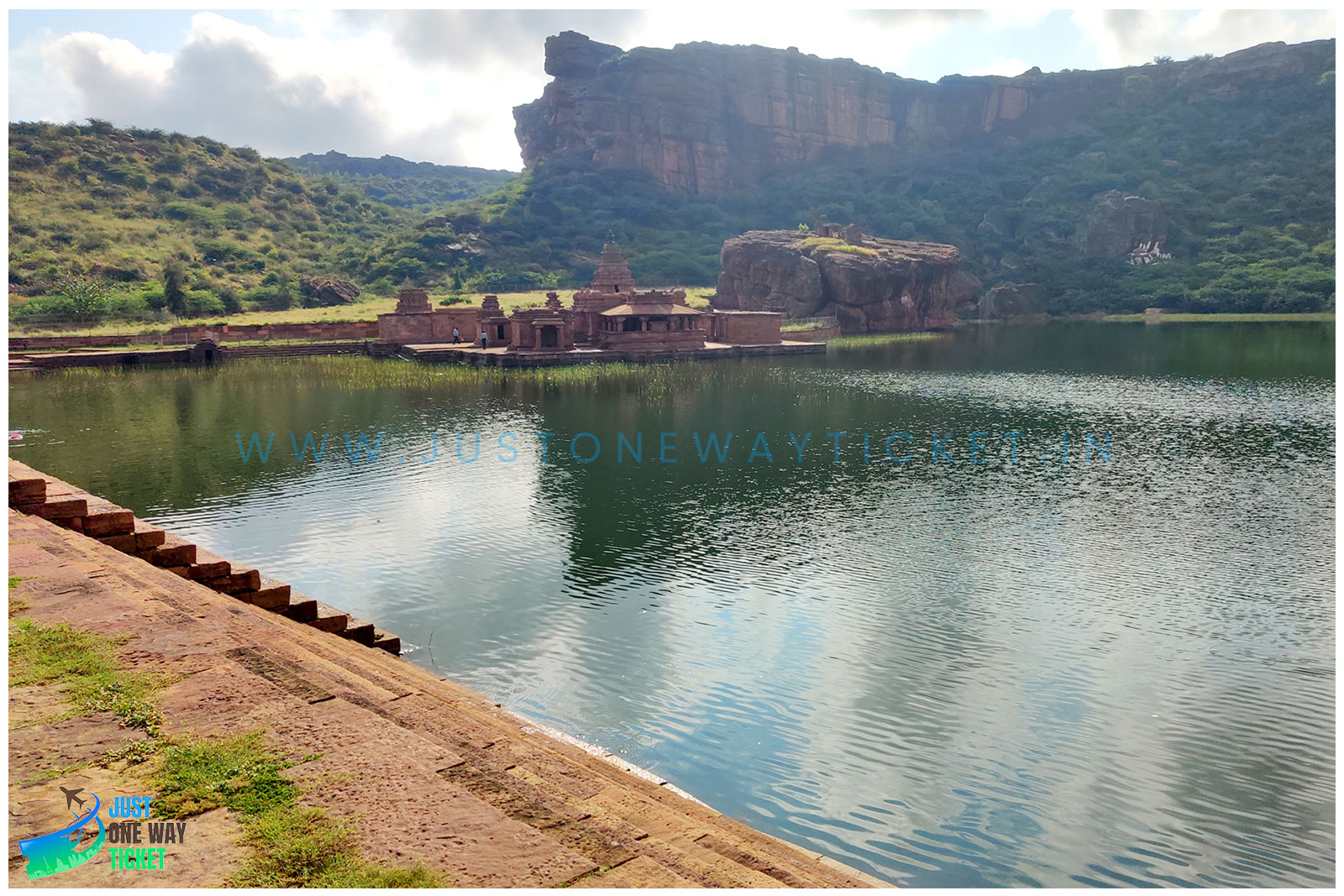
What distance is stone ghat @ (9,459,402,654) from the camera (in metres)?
14.2

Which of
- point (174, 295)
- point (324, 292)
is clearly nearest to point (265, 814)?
point (174, 295)

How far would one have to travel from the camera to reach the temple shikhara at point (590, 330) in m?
58.0

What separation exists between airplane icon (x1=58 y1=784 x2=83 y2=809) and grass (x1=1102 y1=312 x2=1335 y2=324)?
9172 centimetres

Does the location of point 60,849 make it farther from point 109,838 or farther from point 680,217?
point 680,217

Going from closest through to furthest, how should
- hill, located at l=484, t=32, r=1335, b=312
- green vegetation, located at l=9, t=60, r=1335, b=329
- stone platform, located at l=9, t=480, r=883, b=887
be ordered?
stone platform, located at l=9, t=480, r=883, b=887
green vegetation, located at l=9, t=60, r=1335, b=329
hill, located at l=484, t=32, r=1335, b=312

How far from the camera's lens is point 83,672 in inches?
351

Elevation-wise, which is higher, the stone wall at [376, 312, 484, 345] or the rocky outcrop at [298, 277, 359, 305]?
the rocky outcrop at [298, 277, 359, 305]

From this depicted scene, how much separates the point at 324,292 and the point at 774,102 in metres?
91.4

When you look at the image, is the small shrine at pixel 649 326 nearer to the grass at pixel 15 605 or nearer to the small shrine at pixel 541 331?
the small shrine at pixel 541 331

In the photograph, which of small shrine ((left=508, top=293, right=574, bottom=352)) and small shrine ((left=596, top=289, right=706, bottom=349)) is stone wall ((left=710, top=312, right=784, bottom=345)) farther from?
small shrine ((left=508, top=293, right=574, bottom=352))

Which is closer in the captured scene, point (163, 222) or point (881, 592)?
point (881, 592)

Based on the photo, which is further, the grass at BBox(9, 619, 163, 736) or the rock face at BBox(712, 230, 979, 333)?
the rock face at BBox(712, 230, 979, 333)

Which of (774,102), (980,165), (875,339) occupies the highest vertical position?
(774,102)

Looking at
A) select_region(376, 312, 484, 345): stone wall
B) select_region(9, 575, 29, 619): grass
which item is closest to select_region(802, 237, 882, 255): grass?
select_region(376, 312, 484, 345): stone wall
